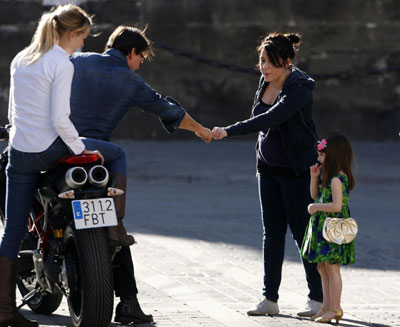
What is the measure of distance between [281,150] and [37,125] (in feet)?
5.26

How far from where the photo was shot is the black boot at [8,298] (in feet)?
18.8

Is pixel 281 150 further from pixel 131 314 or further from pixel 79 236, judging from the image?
pixel 79 236

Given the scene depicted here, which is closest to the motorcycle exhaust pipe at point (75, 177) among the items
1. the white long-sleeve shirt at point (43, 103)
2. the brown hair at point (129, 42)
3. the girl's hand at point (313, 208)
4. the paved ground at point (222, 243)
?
the white long-sleeve shirt at point (43, 103)

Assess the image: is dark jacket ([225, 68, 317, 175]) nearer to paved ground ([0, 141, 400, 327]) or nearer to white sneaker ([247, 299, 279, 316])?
white sneaker ([247, 299, 279, 316])

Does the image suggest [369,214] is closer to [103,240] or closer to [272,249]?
[272,249]

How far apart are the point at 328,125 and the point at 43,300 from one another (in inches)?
461

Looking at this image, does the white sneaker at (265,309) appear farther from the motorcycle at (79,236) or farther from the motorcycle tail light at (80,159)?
the motorcycle tail light at (80,159)

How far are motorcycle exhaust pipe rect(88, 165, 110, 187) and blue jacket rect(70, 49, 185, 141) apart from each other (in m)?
0.43

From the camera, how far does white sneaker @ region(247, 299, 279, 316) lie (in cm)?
645

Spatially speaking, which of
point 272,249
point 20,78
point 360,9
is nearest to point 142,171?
point 360,9

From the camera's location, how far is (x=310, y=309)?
6453mm

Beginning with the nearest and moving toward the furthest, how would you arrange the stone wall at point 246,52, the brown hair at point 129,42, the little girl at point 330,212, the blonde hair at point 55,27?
the blonde hair at point 55,27 < the brown hair at point 129,42 < the little girl at point 330,212 < the stone wall at point 246,52

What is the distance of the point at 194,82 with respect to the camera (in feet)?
57.5

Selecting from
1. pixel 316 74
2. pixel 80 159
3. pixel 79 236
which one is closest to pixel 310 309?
pixel 79 236
